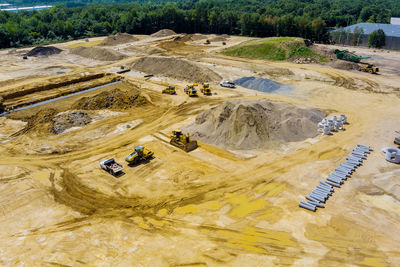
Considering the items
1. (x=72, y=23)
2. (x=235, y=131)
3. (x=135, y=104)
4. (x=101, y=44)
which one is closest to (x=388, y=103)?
(x=235, y=131)

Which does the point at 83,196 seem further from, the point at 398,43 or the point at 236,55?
the point at 398,43

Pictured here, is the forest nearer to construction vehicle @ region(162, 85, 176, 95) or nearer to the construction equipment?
the construction equipment

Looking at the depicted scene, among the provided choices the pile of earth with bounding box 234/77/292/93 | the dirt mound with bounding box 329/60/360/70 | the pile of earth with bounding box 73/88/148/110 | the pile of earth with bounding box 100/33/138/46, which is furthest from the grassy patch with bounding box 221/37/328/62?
the pile of earth with bounding box 100/33/138/46

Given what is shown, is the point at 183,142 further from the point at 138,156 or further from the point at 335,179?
the point at 335,179

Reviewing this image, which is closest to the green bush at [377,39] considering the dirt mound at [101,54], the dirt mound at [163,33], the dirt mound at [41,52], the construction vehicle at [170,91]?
the construction vehicle at [170,91]

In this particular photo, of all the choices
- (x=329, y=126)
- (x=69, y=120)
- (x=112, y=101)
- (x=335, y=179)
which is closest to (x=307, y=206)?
(x=335, y=179)

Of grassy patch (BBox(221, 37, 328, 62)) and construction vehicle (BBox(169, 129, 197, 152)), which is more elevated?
grassy patch (BBox(221, 37, 328, 62))
